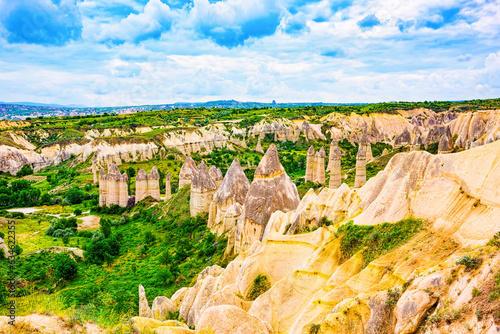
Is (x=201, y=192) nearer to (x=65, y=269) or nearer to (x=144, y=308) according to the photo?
(x=65, y=269)

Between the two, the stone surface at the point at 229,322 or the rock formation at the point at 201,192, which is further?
the rock formation at the point at 201,192

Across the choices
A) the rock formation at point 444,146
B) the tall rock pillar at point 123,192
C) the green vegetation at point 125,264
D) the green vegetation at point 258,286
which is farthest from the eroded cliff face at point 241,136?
the green vegetation at point 258,286

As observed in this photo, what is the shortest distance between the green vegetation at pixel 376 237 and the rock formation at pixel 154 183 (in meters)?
43.4

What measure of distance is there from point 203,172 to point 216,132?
7266 centimetres

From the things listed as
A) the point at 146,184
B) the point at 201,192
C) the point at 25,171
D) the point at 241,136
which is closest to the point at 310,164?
the point at 201,192

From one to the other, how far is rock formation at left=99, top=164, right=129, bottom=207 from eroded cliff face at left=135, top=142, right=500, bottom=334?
4022 centimetres

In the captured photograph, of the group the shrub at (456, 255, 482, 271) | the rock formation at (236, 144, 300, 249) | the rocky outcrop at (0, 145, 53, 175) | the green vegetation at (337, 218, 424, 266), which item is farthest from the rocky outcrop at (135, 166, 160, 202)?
the rocky outcrop at (0, 145, 53, 175)

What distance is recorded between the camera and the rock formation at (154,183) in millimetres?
52750

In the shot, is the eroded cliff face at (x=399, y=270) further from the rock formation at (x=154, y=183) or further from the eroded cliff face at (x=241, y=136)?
the eroded cliff face at (x=241, y=136)

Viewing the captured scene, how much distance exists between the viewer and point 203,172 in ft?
125

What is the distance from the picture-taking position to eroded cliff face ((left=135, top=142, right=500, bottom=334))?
26.8 ft

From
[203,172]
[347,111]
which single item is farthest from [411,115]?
[203,172]

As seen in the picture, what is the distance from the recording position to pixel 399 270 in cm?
1020

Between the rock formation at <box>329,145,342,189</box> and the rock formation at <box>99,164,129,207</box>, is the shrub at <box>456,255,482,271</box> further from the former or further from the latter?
the rock formation at <box>99,164,129,207</box>
